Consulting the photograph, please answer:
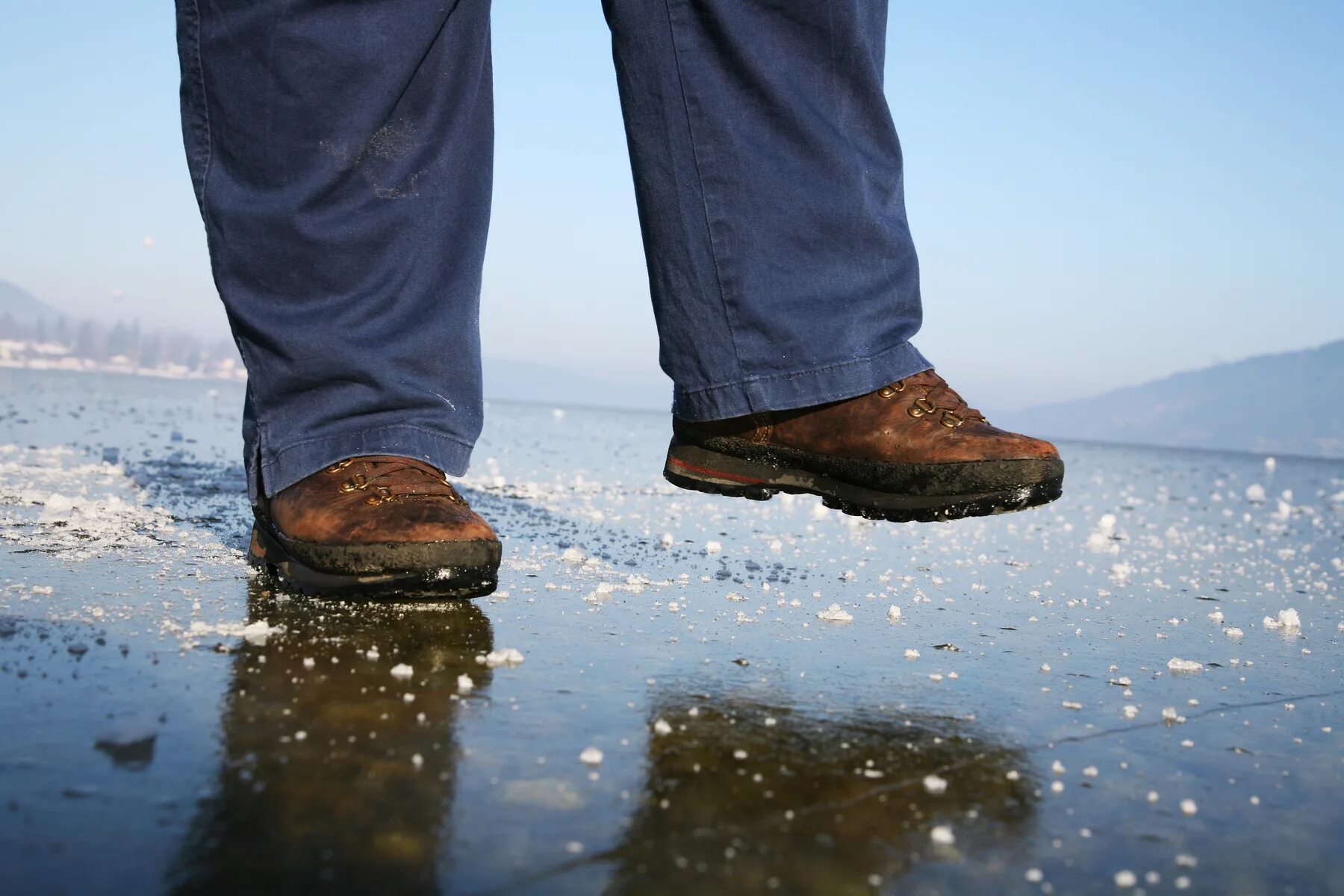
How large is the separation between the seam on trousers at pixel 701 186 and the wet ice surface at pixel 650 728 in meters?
0.35

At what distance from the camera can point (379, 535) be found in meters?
1.19

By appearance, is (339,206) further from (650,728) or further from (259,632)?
(650,728)

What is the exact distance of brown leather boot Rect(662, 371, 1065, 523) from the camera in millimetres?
1411

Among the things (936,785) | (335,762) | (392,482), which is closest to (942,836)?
(936,785)

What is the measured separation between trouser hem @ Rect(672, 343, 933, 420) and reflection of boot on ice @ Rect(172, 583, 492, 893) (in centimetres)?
53

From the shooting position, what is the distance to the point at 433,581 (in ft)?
3.86

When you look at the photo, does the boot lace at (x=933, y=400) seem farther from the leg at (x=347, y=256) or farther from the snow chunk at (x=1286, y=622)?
the leg at (x=347, y=256)

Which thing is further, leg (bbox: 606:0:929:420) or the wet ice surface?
leg (bbox: 606:0:929:420)

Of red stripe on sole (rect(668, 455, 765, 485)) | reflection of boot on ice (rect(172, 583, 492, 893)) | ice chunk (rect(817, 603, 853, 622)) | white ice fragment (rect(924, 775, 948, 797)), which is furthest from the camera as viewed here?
red stripe on sole (rect(668, 455, 765, 485))

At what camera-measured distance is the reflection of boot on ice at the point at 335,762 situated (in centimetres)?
56

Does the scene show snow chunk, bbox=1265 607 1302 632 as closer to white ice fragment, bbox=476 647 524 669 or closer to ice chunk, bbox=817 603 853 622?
ice chunk, bbox=817 603 853 622

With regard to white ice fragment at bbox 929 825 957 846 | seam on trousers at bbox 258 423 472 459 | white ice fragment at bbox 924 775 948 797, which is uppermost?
seam on trousers at bbox 258 423 472 459

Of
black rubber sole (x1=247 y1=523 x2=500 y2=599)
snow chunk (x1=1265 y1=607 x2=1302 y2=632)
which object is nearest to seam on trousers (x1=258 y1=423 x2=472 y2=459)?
black rubber sole (x1=247 y1=523 x2=500 y2=599)

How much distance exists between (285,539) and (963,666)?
0.79 meters
